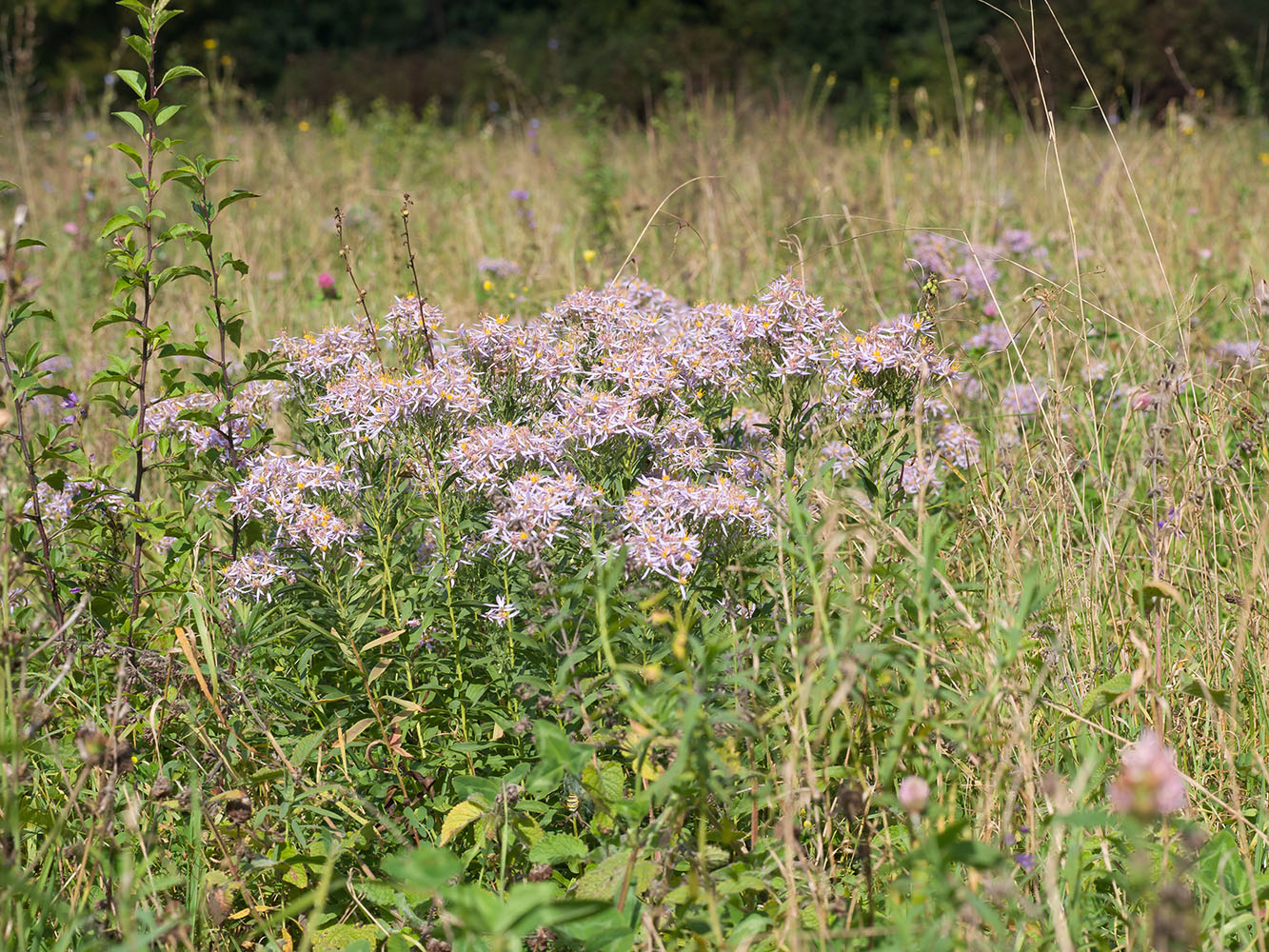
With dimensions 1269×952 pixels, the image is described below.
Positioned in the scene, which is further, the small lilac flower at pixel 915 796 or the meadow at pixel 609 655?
the meadow at pixel 609 655

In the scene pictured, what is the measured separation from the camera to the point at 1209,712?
1914 mm

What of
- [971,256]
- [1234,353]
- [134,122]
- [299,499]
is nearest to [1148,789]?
[299,499]

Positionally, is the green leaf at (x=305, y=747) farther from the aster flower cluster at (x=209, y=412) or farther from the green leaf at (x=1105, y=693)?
the green leaf at (x=1105, y=693)

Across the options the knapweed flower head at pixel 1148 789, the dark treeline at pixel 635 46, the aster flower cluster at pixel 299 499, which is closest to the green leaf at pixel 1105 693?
the knapweed flower head at pixel 1148 789

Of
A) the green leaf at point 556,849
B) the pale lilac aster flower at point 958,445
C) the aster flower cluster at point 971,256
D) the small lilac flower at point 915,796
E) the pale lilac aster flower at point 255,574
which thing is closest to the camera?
the small lilac flower at point 915,796

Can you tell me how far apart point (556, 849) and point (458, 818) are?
0.18 m

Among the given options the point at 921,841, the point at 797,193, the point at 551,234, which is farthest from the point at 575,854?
the point at 797,193

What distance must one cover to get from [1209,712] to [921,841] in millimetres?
737

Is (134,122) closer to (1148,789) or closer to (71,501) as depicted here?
(71,501)

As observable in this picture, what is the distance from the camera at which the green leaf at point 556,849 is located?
1.66 m

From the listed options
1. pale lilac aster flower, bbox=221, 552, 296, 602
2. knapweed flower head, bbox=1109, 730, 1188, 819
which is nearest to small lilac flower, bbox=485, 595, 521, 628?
pale lilac aster flower, bbox=221, 552, 296, 602

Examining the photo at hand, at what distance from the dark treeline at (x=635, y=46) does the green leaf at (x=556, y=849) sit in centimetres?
1217

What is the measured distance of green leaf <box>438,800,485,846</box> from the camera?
1.74m

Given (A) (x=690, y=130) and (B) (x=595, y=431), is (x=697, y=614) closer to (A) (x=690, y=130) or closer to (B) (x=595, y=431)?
(B) (x=595, y=431)
